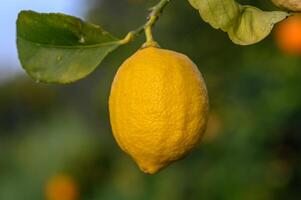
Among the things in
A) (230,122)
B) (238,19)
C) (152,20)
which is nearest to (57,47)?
(152,20)

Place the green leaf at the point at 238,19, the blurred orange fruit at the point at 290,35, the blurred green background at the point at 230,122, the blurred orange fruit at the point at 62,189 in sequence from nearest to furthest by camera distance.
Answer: the green leaf at the point at 238,19
the blurred orange fruit at the point at 290,35
the blurred green background at the point at 230,122
the blurred orange fruit at the point at 62,189

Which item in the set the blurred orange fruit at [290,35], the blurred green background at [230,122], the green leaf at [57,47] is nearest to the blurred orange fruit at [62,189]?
the blurred green background at [230,122]

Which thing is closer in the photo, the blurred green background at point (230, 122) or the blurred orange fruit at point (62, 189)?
the blurred green background at point (230, 122)

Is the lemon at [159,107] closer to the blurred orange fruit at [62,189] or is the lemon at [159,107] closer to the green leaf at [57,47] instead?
the green leaf at [57,47]

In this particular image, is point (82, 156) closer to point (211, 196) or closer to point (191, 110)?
Answer: point (211, 196)

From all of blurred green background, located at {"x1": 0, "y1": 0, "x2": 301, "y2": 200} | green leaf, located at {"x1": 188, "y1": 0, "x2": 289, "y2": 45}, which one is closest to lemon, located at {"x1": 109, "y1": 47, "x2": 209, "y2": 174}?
green leaf, located at {"x1": 188, "y1": 0, "x2": 289, "y2": 45}

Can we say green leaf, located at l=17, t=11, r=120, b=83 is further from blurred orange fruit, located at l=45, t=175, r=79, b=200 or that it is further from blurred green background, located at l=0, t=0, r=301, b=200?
blurred orange fruit, located at l=45, t=175, r=79, b=200

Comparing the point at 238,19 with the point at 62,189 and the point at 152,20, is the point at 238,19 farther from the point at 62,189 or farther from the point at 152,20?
the point at 62,189
